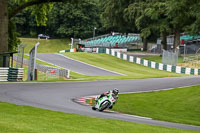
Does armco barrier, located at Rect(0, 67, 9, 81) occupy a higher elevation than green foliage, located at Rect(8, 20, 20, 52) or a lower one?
lower

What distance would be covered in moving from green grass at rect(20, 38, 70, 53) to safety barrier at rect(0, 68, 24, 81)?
53436 millimetres

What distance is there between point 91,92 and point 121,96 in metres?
1.77

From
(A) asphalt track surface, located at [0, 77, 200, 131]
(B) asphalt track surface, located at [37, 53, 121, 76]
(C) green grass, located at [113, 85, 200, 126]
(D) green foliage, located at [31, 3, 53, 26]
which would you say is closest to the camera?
(A) asphalt track surface, located at [0, 77, 200, 131]

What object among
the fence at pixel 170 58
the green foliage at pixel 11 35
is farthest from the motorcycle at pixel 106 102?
the fence at pixel 170 58

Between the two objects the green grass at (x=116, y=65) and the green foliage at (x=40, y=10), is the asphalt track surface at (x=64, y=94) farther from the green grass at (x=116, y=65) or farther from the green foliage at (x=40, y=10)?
the green grass at (x=116, y=65)

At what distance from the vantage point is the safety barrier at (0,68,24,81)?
26.9m

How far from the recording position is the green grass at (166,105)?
16.3 meters

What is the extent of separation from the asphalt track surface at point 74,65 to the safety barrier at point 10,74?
542 inches

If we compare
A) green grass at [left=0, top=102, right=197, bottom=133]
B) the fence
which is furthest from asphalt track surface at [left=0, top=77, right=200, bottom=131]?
the fence

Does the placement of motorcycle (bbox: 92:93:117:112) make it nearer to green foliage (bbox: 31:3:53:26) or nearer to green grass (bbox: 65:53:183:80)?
green foliage (bbox: 31:3:53:26)

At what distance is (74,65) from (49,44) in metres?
38.8

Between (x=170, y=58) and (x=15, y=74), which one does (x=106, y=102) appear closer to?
(x=15, y=74)

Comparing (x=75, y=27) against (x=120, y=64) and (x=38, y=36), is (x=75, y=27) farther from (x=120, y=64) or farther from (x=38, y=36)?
(x=120, y=64)

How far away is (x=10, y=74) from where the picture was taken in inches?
1069
